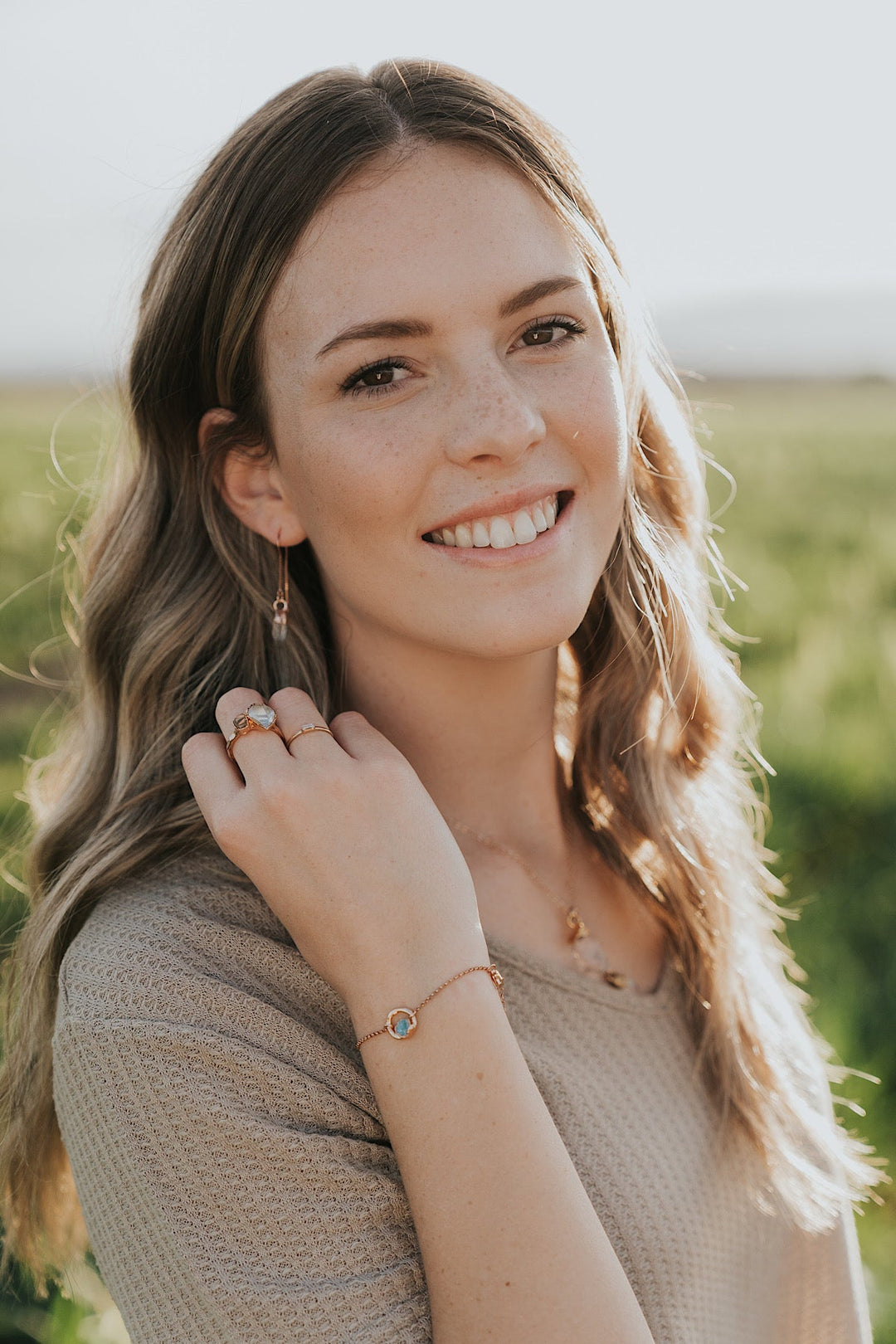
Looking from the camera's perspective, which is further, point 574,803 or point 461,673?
point 574,803

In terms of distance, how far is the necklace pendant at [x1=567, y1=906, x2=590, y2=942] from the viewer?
2.26m

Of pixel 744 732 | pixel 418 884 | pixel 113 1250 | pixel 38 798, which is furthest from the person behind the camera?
pixel 744 732

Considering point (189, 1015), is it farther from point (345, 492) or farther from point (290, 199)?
point (290, 199)

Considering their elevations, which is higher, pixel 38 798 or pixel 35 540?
pixel 38 798

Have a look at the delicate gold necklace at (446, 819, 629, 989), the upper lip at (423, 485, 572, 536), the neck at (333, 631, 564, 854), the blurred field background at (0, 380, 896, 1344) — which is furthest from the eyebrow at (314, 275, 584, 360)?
the delicate gold necklace at (446, 819, 629, 989)

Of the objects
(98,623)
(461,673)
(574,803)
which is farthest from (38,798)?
(574,803)

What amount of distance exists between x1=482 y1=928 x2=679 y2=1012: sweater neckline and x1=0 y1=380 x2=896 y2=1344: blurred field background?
1018mm

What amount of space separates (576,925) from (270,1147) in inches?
33.2

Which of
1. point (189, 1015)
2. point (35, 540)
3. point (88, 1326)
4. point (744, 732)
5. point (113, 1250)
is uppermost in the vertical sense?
point (189, 1015)

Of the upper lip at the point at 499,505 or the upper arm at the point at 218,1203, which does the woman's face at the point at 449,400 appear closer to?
the upper lip at the point at 499,505

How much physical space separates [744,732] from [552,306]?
1109mm

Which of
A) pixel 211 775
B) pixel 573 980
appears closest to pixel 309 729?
pixel 211 775

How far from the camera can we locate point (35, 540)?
33.1ft

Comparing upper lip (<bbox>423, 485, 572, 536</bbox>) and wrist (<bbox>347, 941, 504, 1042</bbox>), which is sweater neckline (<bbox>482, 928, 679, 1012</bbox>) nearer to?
wrist (<bbox>347, 941, 504, 1042</bbox>)
